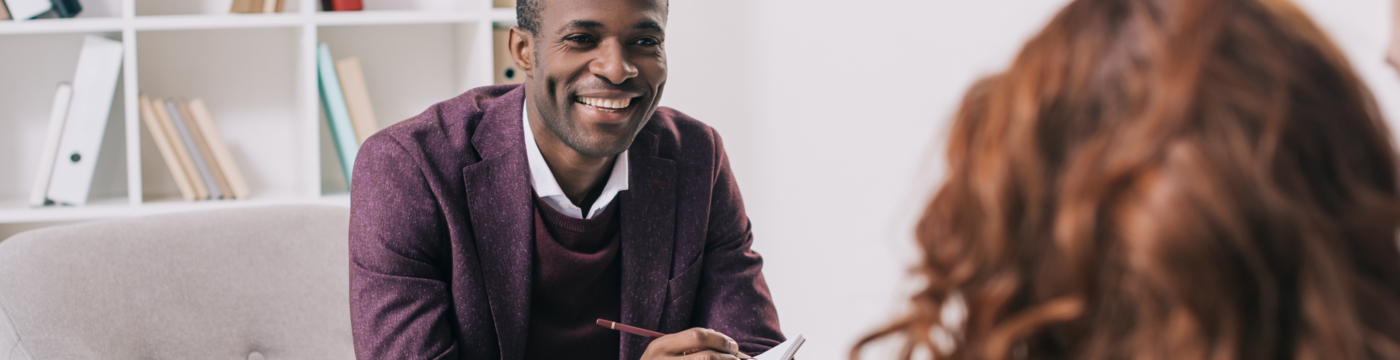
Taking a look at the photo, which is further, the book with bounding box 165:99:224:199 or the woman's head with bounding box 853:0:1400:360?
the book with bounding box 165:99:224:199

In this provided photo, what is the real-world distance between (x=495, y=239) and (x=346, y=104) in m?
0.98

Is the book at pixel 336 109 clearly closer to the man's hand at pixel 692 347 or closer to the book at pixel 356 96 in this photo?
the book at pixel 356 96

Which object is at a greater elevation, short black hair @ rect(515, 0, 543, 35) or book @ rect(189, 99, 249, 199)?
short black hair @ rect(515, 0, 543, 35)

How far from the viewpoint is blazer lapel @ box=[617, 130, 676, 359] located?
4.26ft

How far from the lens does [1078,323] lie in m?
0.46

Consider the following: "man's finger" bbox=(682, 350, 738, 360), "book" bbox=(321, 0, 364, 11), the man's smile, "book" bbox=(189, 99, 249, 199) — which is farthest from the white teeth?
"book" bbox=(189, 99, 249, 199)

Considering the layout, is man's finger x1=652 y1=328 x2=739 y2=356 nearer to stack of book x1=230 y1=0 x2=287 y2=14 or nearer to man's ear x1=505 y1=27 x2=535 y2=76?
man's ear x1=505 y1=27 x2=535 y2=76

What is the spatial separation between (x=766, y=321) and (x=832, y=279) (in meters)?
0.79

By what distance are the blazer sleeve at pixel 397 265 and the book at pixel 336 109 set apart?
34.6 inches

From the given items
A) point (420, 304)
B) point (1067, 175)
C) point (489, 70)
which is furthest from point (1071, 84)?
point (489, 70)

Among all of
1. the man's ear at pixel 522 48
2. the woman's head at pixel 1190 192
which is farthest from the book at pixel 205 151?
the woman's head at pixel 1190 192

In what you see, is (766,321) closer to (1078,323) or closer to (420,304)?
(420,304)

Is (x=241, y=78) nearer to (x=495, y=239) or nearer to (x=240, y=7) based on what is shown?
(x=240, y=7)

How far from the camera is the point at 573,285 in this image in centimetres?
128
